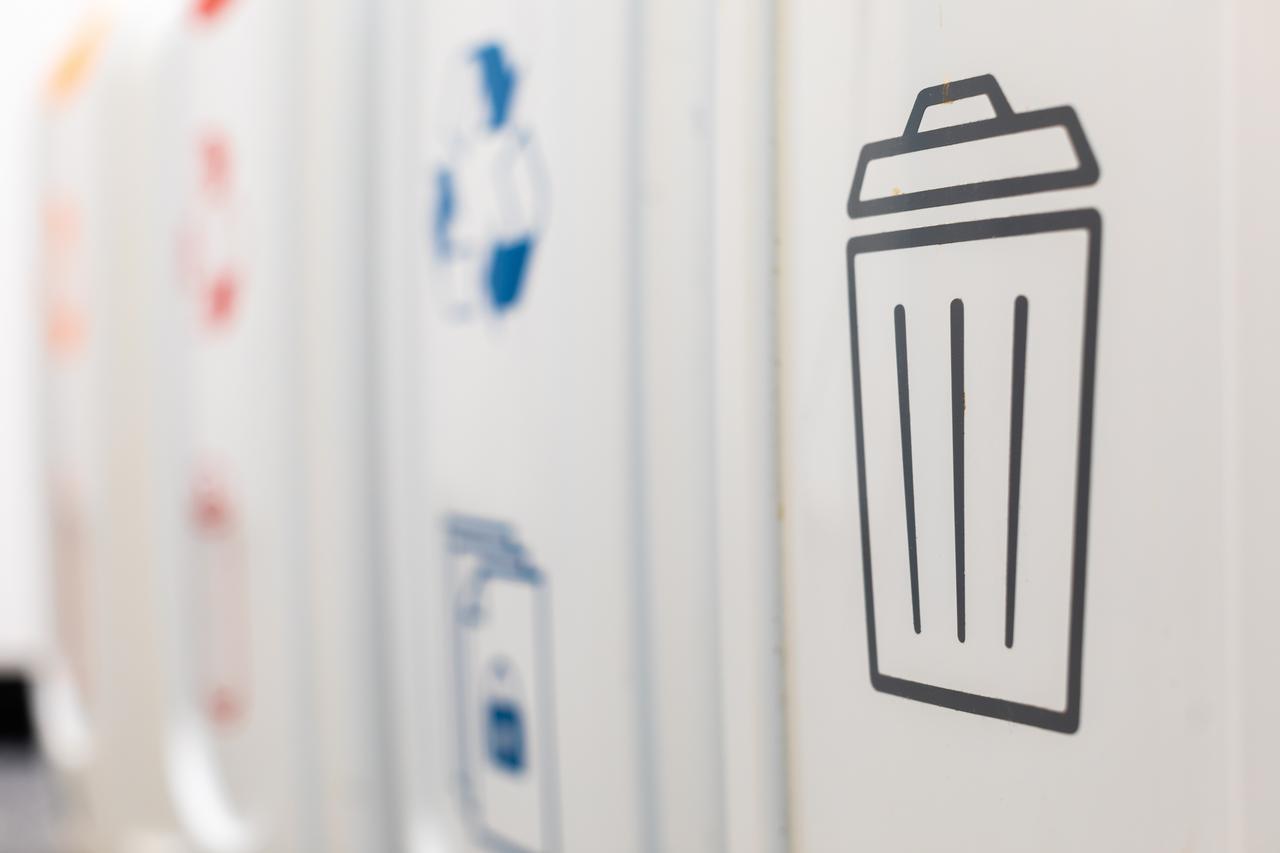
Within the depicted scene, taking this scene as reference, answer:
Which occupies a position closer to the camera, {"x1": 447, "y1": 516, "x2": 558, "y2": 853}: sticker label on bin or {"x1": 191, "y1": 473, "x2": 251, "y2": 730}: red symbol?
{"x1": 447, "y1": 516, "x2": 558, "y2": 853}: sticker label on bin

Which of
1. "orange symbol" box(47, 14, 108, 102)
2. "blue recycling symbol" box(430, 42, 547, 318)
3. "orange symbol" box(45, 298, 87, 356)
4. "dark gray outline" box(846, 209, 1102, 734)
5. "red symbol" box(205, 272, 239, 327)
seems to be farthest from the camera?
"orange symbol" box(45, 298, 87, 356)

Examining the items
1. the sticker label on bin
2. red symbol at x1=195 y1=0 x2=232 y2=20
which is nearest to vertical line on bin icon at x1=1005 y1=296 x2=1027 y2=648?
the sticker label on bin

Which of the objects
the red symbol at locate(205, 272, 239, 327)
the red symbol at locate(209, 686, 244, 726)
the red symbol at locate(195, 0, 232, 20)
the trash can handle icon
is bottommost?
the red symbol at locate(209, 686, 244, 726)

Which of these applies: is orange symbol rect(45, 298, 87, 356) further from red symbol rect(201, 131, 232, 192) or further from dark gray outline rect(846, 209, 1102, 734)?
dark gray outline rect(846, 209, 1102, 734)

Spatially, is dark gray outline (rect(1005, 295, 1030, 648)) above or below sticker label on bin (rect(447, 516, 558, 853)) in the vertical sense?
above

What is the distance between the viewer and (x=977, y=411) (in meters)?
0.67

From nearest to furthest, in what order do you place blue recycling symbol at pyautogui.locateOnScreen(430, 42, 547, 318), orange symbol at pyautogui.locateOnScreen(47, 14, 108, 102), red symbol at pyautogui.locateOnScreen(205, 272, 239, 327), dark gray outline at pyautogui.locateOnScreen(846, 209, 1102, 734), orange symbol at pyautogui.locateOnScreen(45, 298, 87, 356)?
dark gray outline at pyautogui.locateOnScreen(846, 209, 1102, 734) → blue recycling symbol at pyautogui.locateOnScreen(430, 42, 547, 318) → red symbol at pyautogui.locateOnScreen(205, 272, 239, 327) → orange symbol at pyautogui.locateOnScreen(47, 14, 108, 102) → orange symbol at pyautogui.locateOnScreen(45, 298, 87, 356)

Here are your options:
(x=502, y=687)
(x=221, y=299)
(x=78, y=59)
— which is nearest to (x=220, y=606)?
(x=221, y=299)

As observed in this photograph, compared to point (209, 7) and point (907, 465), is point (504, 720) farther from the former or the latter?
point (209, 7)

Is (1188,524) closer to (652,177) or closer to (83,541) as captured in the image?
(652,177)

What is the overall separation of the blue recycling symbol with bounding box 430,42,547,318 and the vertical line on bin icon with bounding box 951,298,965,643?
1.29 feet

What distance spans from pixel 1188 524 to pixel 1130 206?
159mm

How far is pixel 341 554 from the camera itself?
124 cm

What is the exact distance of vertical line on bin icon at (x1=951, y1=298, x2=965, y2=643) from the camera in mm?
683
